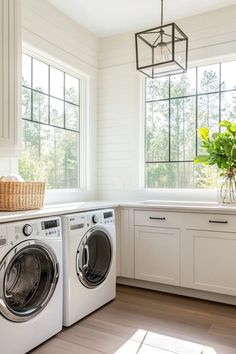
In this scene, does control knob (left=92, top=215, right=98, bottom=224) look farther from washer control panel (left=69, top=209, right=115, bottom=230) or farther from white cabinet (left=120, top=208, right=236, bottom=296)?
white cabinet (left=120, top=208, right=236, bottom=296)

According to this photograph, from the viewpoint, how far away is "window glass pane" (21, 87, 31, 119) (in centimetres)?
298

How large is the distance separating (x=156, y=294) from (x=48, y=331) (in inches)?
47.6

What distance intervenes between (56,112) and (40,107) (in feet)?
0.80

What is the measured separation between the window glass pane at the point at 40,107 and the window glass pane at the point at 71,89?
15.3 inches

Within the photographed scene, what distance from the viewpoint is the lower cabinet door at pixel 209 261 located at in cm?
265

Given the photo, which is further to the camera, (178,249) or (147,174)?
(147,174)

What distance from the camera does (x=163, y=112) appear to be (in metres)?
3.61

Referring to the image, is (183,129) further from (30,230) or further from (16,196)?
(30,230)

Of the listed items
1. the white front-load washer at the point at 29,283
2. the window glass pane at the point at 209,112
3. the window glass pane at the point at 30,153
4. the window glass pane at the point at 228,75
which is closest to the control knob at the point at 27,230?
the white front-load washer at the point at 29,283

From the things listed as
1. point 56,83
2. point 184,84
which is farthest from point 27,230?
point 184,84

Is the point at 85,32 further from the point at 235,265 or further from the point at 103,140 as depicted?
the point at 235,265

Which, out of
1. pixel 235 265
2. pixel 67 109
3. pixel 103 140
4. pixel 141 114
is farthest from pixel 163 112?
pixel 235 265

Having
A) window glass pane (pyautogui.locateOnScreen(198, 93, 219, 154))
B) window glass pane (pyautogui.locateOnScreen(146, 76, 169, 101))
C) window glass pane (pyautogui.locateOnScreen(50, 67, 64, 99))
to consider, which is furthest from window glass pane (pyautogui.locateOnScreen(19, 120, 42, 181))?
window glass pane (pyautogui.locateOnScreen(198, 93, 219, 154))

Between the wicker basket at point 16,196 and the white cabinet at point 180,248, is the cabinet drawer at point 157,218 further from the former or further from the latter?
the wicker basket at point 16,196
